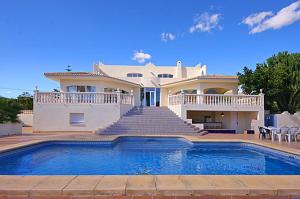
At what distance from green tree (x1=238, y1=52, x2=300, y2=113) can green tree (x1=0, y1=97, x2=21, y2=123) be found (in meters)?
18.6

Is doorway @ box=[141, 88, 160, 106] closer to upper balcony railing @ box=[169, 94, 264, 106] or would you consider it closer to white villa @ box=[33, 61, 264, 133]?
white villa @ box=[33, 61, 264, 133]

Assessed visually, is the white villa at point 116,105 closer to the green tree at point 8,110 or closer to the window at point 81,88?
the window at point 81,88

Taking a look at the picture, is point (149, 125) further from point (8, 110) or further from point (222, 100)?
point (8, 110)

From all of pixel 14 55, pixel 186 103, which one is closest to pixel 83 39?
pixel 14 55

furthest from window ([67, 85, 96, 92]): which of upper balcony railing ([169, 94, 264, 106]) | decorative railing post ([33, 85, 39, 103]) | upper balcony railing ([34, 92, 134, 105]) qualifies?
upper balcony railing ([169, 94, 264, 106])

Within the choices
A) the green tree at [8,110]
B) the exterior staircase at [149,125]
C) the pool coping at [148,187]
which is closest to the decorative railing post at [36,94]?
the green tree at [8,110]

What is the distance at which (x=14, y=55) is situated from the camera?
23078mm

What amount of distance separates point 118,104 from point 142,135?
423 cm

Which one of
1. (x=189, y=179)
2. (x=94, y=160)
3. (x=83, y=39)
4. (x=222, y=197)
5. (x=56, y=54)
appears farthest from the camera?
(x=56, y=54)

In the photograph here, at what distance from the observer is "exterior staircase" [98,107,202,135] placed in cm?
1811

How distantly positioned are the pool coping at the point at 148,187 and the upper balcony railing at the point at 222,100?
1462cm

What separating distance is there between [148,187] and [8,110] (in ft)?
51.6

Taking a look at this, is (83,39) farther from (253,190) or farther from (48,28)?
(253,190)

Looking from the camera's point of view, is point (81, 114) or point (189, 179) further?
point (81, 114)
